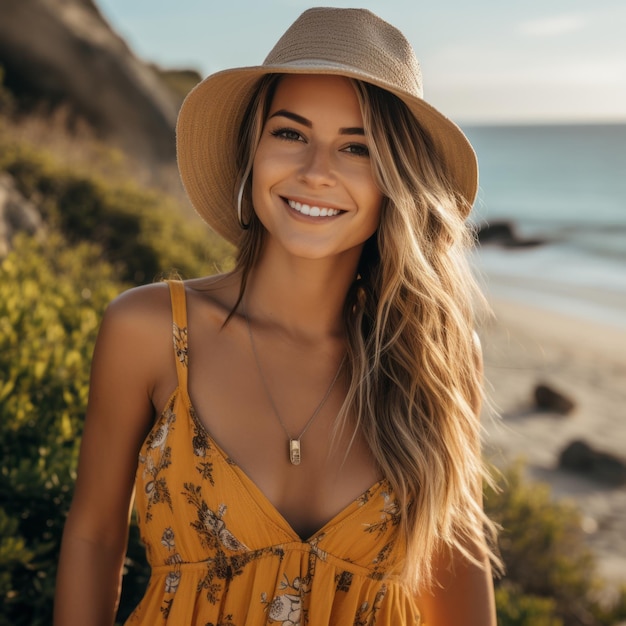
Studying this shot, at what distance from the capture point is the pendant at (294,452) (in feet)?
7.61

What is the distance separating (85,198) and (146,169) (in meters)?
6.11

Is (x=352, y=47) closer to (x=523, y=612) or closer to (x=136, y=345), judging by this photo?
(x=136, y=345)

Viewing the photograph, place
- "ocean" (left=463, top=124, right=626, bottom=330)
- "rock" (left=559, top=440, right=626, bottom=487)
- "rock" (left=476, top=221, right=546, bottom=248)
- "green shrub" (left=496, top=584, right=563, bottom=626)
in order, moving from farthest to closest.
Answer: "rock" (left=476, top=221, right=546, bottom=248) < "ocean" (left=463, top=124, right=626, bottom=330) < "rock" (left=559, top=440, right=626, bottom=487) < "green shrub" (left=496, top=584, right=563, bottom=626)

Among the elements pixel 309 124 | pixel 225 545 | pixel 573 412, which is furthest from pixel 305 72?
pixel 573 412

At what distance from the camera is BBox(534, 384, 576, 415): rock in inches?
407

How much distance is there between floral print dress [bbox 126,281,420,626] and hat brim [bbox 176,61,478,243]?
771mm

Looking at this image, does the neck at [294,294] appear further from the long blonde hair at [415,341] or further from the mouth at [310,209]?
the mouth at [310,209]

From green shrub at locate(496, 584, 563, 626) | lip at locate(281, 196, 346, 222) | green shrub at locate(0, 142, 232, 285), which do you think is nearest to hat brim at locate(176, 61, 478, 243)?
lip at locate(281, 196, 346, 222)

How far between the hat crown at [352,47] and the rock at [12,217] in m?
3.20

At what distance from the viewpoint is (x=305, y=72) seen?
227 centimetres

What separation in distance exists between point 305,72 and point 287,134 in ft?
0.76

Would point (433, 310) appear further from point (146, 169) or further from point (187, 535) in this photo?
point (146, 169)

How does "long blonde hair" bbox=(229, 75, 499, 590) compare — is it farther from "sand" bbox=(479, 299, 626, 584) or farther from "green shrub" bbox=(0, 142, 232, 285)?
"green shrub" bbox=(0, 142, 232, 285)

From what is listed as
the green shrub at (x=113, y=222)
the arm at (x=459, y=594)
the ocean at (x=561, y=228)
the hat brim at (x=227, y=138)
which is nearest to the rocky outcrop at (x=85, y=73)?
the green shrub at (x=113, y=222)
